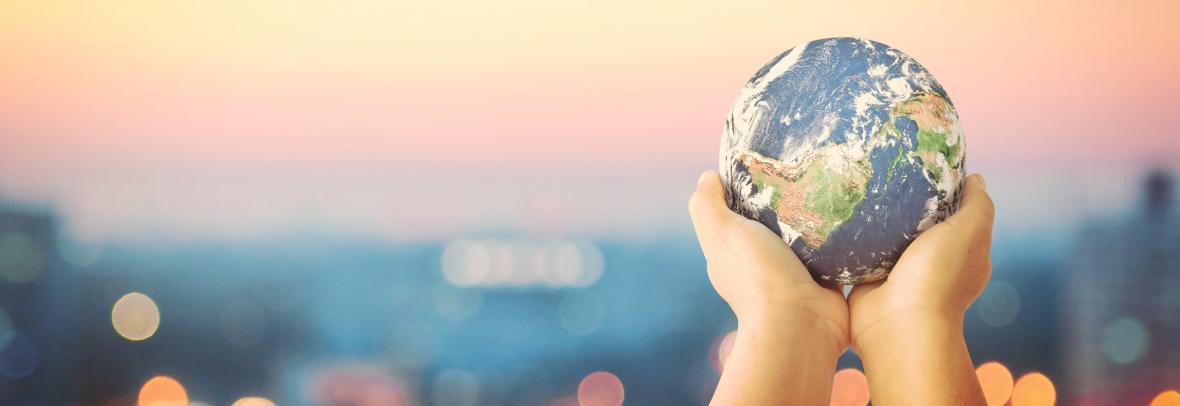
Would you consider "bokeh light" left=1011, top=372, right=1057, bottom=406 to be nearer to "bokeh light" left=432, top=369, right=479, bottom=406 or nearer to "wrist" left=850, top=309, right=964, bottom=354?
"bokeh light" left=432, top=369, right=479, bottom=406

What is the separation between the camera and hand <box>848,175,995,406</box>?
2.67 m

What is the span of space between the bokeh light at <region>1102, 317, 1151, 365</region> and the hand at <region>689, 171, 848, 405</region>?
6641 centimetres

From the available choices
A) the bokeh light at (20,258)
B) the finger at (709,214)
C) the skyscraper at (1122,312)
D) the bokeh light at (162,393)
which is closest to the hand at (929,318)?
the finger at (709,214)

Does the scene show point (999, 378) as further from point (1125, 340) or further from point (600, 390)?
point (600, 390)

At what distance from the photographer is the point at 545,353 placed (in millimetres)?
55594

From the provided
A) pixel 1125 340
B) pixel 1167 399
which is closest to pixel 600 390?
pixel 1167 399

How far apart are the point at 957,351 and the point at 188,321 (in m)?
52.1

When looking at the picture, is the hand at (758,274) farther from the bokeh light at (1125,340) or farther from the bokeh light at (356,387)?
the bokeh light at (1125,340)

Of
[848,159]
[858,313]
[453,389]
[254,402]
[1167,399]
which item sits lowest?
[1167,399]

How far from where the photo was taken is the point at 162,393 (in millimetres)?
46219

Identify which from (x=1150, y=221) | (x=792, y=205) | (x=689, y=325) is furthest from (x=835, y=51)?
(x=1150, y=221)

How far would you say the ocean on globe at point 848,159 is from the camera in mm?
2885

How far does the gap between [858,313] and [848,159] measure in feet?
1.75

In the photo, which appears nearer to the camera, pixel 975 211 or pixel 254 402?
pixel 975 211
